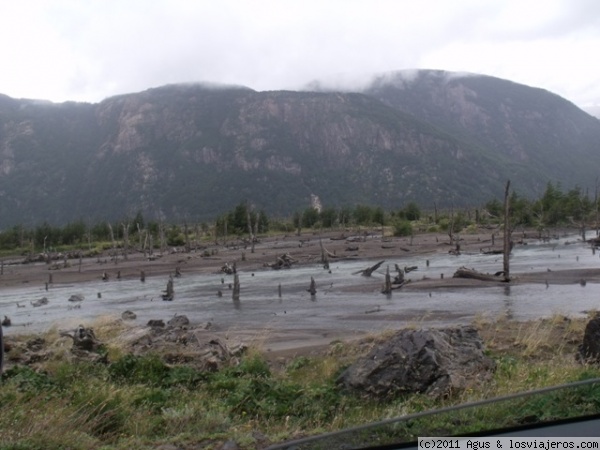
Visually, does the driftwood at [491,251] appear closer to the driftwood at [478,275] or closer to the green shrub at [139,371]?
the driftwood at [478,275]

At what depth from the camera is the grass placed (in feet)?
16.6

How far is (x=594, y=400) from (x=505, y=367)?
7621 mm

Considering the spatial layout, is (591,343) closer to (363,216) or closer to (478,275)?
(478,275)

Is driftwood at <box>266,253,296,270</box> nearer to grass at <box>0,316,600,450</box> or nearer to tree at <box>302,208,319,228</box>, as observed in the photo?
grass at <box>0,316,600,450</box>

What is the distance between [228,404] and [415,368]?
11.6 feet

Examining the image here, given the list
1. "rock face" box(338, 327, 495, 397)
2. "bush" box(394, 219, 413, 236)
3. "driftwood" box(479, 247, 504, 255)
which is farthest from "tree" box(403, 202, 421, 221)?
"rock face" box(338, 327, 495, 397)

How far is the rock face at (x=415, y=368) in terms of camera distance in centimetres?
1061

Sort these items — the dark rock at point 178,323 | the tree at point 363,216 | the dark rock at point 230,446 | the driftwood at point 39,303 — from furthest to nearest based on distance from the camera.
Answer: the tree at point 363,216, the driftwood at point 39,303, the dark rock at point 178,323, the dark rock at point 230,446

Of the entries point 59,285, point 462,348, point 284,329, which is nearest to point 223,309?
point 284,329

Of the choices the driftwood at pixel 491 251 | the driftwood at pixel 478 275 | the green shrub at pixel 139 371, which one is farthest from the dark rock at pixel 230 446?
the driftwood at pixel 491 251

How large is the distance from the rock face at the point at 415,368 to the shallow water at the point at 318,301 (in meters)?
10.2

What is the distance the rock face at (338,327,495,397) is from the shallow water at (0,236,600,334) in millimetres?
10154

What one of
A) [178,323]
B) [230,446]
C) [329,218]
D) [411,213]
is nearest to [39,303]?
[178,323]

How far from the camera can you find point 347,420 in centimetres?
873
